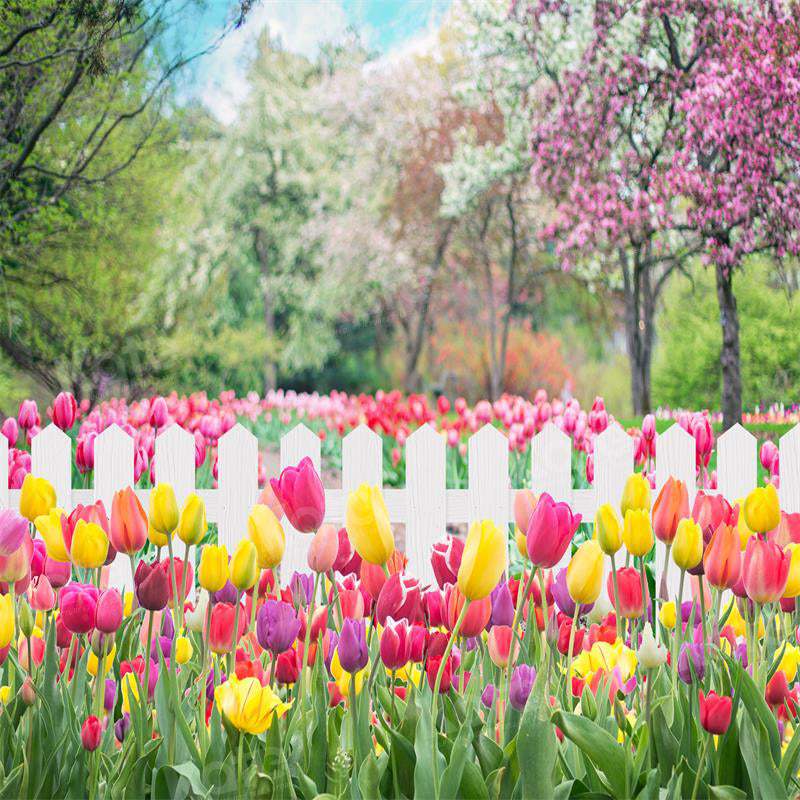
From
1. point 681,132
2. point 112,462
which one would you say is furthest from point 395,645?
point 681,132

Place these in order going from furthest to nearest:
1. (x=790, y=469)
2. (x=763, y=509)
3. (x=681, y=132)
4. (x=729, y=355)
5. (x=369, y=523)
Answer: (x=681, y=132), (x=729, y=355), (x=790, y=469), (x=763, y=509), (x=369, y=523)

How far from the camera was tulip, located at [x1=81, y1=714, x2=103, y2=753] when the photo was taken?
98 centimetres

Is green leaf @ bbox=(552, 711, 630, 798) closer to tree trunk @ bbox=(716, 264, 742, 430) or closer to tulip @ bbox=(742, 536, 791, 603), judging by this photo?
tulip @ bbox=(742, 536, 791, 603)

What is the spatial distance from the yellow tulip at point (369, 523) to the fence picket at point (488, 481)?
1.76 meters

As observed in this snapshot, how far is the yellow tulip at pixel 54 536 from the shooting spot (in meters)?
1.22

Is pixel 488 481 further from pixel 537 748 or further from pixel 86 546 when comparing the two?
pixel 537 748

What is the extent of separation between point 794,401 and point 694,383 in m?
1.73

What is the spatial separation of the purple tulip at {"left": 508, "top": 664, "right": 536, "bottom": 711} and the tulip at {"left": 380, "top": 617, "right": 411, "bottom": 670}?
0.12m

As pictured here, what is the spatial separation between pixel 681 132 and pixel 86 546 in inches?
235

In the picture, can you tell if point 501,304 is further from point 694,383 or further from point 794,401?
point 794,401

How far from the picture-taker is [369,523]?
103cm

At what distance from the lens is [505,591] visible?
1.16 m

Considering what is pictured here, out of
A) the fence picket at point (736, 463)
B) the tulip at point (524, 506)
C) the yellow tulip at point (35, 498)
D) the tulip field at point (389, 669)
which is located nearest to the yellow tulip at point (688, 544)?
the tulip field at point (389, 669)

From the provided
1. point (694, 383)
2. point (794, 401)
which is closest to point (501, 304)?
point (694, 383)
